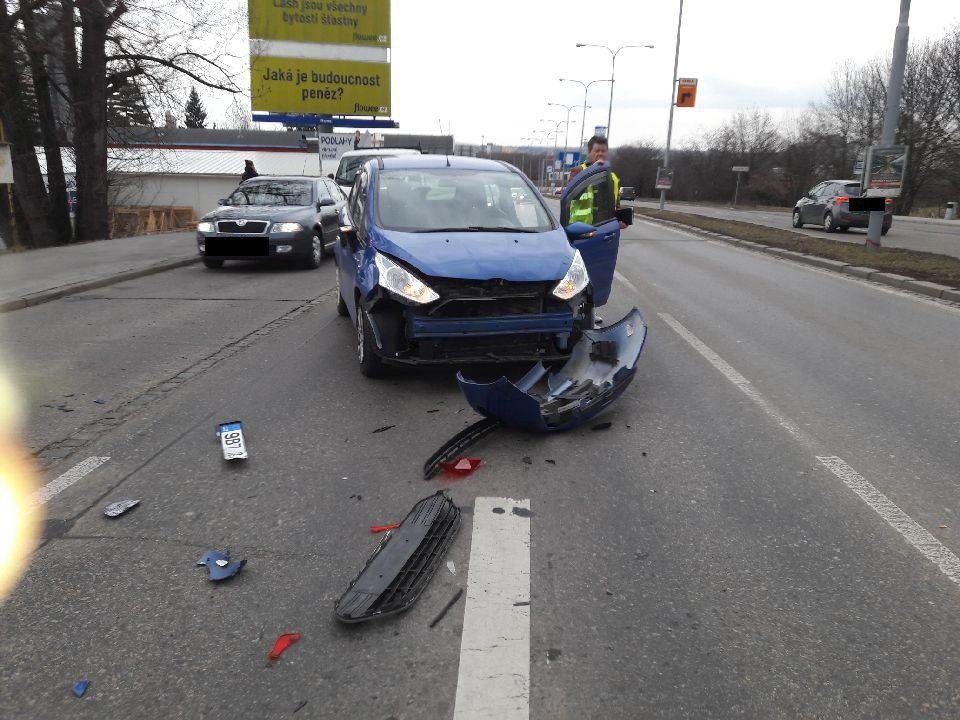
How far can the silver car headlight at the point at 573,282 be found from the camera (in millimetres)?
5523

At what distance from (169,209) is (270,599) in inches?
1770

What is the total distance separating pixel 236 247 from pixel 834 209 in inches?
763

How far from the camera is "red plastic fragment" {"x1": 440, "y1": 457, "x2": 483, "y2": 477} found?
4.10m

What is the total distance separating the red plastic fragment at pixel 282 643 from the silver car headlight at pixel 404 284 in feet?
9.82

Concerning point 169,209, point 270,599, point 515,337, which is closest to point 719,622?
point 270,599

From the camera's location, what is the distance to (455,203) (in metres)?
6.60

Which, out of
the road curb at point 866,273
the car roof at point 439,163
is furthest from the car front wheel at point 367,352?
the road curb at point 866,273

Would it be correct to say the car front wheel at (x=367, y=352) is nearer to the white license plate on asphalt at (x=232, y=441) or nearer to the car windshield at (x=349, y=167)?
the white license plate on asphalt at (x=232, y=441)

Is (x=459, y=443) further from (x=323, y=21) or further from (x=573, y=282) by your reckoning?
(x=323, y=21)

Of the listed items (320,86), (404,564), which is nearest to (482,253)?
(404,564)

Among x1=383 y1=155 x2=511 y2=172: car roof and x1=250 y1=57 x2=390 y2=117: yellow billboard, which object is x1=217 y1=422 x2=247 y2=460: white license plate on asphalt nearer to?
x1=383 y1=155 x2=511 y2=172: car roof

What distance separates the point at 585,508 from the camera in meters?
3.65

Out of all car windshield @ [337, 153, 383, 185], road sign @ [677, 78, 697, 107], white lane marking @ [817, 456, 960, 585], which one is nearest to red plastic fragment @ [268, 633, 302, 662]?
white lane marking @ [817, 456, 960, 585]

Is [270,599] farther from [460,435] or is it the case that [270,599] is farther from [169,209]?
[169,209]
